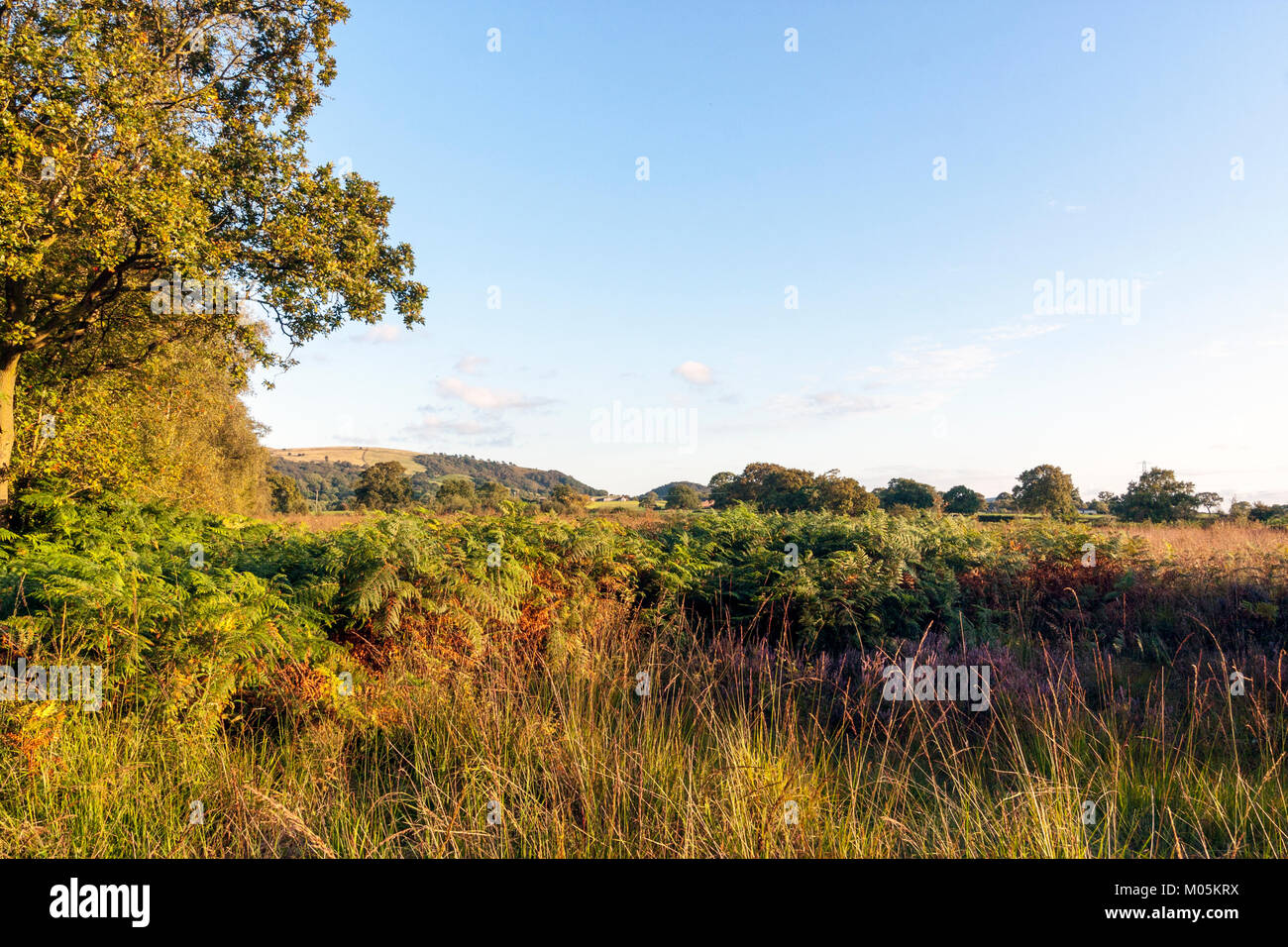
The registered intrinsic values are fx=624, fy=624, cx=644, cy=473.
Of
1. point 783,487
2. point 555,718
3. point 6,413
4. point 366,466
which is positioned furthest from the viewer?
point 366,466

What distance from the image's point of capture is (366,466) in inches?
4279

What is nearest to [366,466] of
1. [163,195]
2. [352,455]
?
[352,455]

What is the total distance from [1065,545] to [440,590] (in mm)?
8604

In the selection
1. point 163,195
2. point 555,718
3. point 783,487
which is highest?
point 163,195

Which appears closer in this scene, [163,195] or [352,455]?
[163,195]

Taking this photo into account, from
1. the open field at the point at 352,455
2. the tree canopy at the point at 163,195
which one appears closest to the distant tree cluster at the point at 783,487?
the tree canopy at the point at 163,195

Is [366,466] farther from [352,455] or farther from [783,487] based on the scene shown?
[783,487]

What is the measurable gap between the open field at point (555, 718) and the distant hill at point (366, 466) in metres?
88.2

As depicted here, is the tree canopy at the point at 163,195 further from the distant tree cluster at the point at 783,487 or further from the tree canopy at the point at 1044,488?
the tree canopy at the point at 1044,488

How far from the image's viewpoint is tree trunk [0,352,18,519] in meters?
11.1

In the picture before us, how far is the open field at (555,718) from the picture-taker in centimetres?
300

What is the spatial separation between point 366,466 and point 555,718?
11494 centimetres

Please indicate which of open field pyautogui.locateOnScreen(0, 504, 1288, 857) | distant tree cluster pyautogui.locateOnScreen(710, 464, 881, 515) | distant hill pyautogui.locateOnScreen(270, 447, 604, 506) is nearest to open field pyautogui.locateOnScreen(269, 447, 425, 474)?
distant hill pyautogui.locateOnScreen(270, 447, 604, 506)
